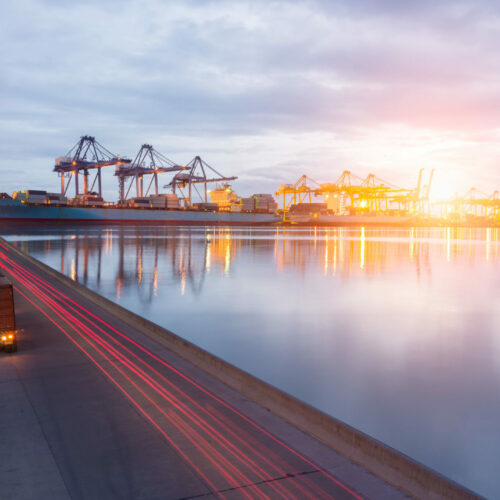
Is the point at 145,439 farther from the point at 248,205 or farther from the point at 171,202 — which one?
the point at 248,205

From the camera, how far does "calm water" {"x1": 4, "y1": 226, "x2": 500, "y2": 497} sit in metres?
4.69

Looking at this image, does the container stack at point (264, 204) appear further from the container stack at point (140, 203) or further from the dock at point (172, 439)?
the dock at point (172, 439)

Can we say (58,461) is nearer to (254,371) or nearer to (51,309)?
(254,371)

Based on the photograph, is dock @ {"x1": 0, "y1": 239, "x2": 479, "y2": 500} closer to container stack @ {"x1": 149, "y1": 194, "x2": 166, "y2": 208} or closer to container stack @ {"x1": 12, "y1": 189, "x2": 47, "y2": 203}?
container stack @ {"x1": 12, "y1": 189, "x2": 47, "y2": 203}

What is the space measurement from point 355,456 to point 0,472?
8.87 feet

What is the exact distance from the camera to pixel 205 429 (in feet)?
13.9

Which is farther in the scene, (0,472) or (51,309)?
(51,309)

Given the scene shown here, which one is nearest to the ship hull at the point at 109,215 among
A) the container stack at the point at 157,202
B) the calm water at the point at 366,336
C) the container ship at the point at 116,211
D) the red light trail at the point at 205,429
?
the container ship at the point at 116,211

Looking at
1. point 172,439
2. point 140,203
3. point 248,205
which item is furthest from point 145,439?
point 248,205

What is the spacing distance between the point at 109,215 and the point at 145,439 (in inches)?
3502

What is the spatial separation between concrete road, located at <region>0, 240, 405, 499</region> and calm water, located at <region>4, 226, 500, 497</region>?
0.98 metres

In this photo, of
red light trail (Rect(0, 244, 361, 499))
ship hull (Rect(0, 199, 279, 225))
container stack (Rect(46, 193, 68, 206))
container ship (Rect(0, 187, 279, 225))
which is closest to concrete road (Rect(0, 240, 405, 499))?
red light trail (Rect(0, 244, 361, 499))

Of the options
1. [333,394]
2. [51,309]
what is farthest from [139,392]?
[51,309]

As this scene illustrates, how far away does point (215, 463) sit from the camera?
3.67 metres
